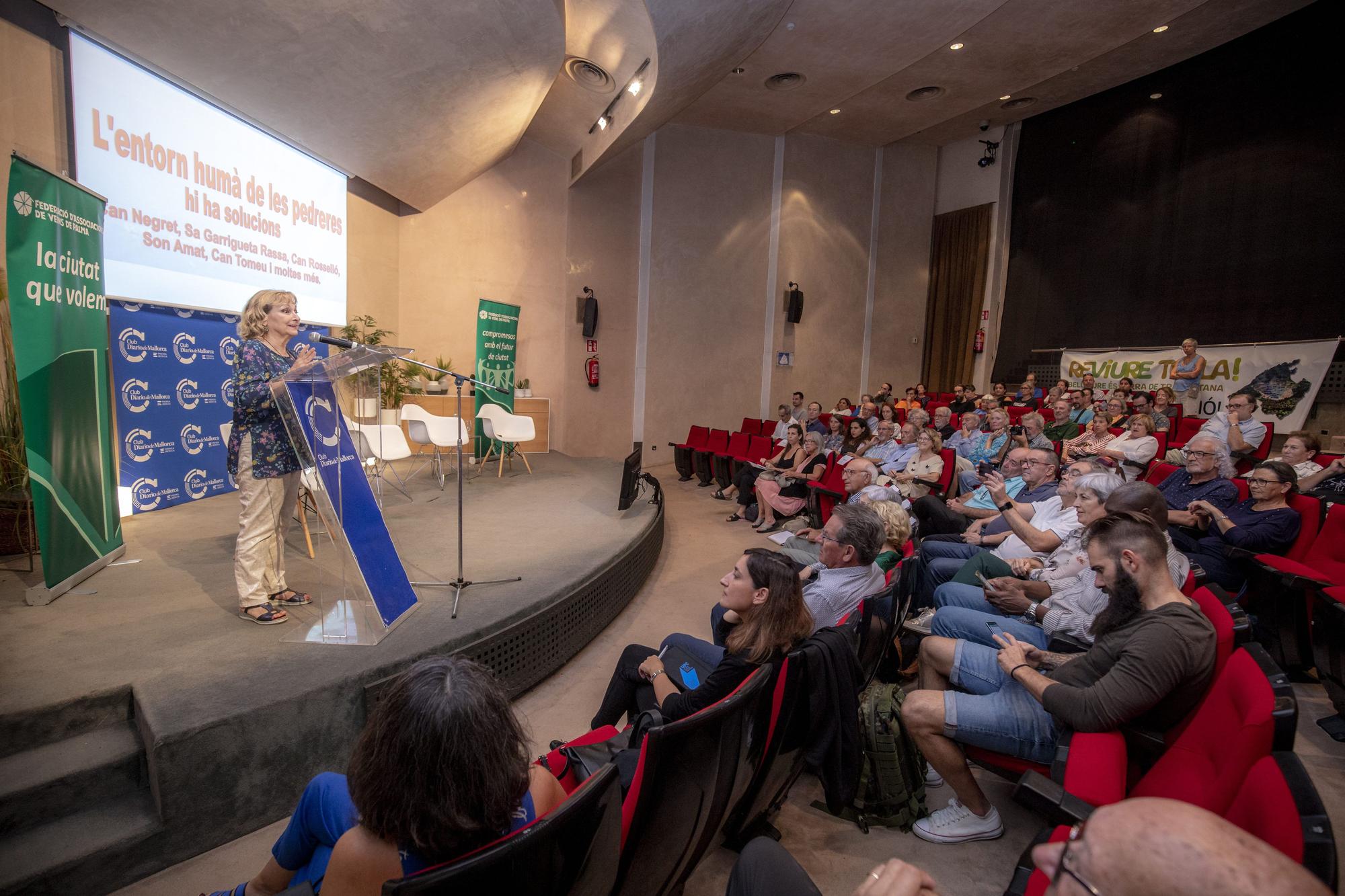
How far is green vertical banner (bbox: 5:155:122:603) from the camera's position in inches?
103

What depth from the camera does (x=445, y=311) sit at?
27.3 ft

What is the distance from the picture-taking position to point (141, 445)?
4359 millimetres

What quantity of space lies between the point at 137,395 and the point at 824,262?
9919 millimetres

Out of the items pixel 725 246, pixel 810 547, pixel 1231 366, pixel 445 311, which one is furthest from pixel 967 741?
pixel 725 246

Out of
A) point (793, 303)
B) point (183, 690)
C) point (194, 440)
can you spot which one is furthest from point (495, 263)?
point (183, 690)

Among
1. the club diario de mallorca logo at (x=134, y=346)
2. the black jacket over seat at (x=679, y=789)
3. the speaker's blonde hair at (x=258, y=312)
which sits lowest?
the black jacket over seat at (x=679, y=789)

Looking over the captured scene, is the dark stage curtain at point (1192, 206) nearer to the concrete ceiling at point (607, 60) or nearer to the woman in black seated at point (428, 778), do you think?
the concrete ceiling at point (607, 60)

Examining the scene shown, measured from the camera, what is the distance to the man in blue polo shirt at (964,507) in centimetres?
390

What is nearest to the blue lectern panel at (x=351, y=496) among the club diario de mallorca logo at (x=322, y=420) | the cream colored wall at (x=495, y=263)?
the club diario de mallorca logo at (x=322, y=420)

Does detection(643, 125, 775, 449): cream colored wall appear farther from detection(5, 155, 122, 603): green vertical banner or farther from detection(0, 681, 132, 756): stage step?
detection(0, 681, 132, 756): stage step

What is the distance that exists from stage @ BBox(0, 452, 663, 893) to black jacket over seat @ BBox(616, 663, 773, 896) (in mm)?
1322

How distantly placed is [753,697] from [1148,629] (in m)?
1.04

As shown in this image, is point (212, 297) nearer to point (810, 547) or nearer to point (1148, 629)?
point (810, 547)

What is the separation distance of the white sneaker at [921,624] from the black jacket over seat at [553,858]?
186 cm
